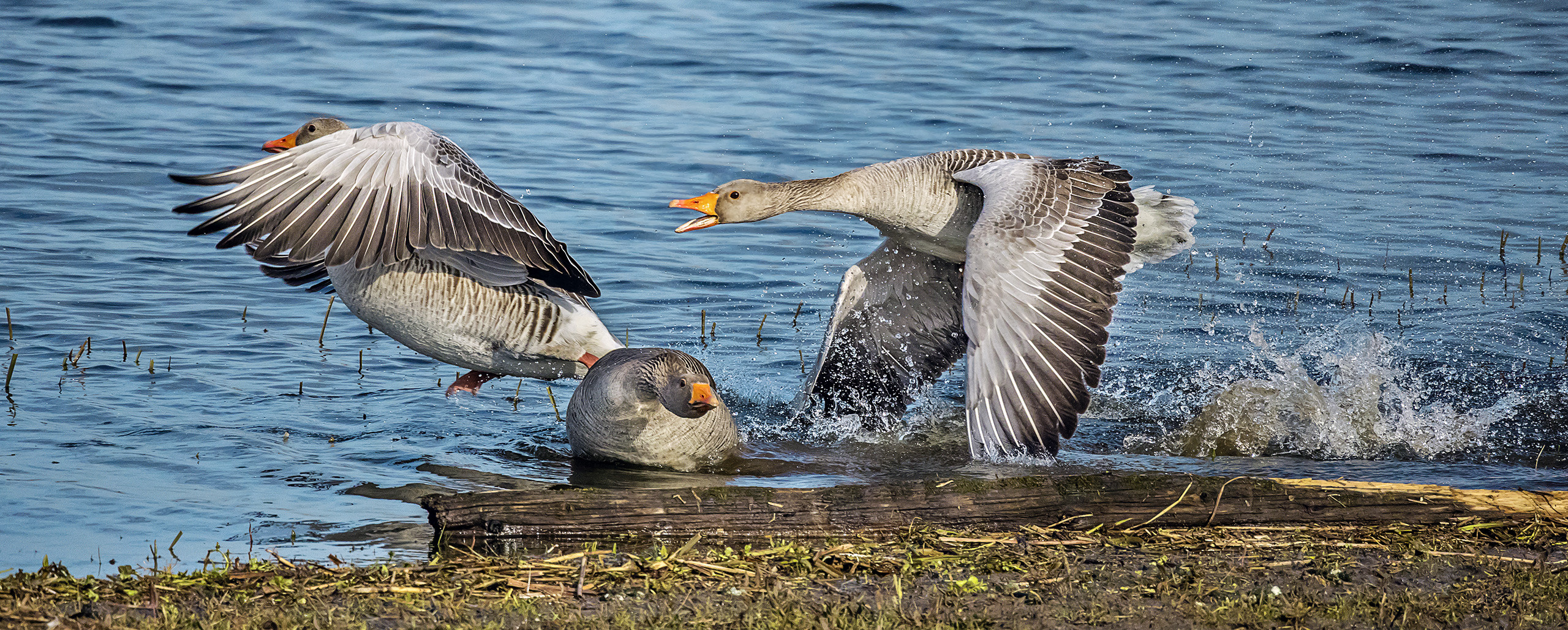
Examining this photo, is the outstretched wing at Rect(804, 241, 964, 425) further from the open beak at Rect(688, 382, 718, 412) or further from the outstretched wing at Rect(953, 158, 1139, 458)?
the open beak at Rect(688, 382, 718, 412)

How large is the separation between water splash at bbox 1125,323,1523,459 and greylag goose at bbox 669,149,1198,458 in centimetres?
94

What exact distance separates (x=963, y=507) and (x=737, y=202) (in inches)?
120

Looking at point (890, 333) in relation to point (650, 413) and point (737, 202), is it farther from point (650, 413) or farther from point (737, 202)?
point (650, 413)

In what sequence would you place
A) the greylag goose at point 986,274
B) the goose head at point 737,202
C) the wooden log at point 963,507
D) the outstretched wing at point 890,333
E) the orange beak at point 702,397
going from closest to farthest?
1. the wooden log at point 963,507
2. the orange beak at point 702,397
3. the greylag goose at point 986,274
4. the goose head at point 737,202
5. the outstretched wing at point 890,333

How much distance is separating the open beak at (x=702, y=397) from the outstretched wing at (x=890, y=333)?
2.16 meters

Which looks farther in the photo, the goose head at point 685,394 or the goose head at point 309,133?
the goose head at point 309,133

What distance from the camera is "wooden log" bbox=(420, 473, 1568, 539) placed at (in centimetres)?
509

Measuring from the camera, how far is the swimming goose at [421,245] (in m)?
6.17

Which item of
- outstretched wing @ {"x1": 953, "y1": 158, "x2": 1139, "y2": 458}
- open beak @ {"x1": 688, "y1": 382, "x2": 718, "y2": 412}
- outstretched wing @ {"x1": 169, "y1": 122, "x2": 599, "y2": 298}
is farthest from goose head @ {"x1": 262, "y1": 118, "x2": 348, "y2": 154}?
outstretched wing @ {"x1": 953, "y1": 158, "x2": 1139, "y2": 458}

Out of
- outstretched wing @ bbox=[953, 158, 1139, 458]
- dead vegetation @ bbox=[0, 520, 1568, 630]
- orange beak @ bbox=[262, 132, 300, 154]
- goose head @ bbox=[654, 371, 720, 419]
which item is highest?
orange beak @ bbox=[262, 132, 300, 154]

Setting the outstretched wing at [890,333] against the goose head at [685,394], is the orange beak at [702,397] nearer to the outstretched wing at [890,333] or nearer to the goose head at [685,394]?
the goose head at [685,394]

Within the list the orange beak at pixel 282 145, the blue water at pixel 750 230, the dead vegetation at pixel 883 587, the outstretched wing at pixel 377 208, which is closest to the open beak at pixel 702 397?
the blue water at pixel 750 230

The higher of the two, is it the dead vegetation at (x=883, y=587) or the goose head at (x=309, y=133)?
the goose head at (x=309, y=133)

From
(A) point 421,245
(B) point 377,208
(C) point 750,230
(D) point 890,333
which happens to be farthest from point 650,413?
(C) point 750,230
